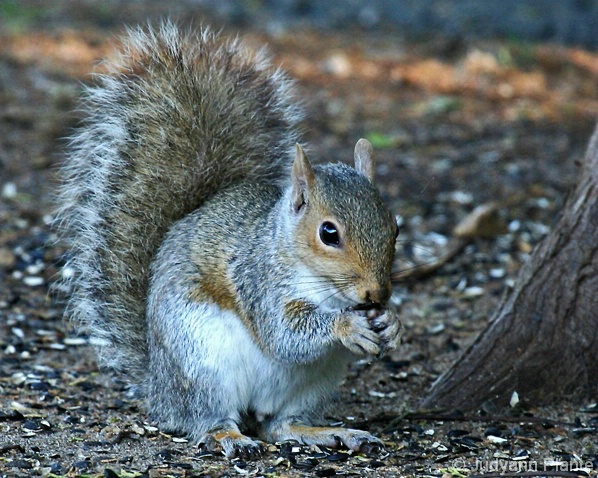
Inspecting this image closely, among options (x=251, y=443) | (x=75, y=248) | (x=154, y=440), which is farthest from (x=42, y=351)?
(x=251, y=443)

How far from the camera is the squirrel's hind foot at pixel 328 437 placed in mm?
3146

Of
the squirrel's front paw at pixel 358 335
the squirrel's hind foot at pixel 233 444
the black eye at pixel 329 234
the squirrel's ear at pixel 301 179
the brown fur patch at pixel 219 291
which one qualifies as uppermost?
the squirrel's ear at pixel 301 179

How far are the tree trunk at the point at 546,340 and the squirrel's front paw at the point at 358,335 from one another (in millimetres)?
599

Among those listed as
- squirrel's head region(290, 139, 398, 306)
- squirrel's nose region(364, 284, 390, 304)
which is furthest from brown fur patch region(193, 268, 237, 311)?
squirrel's nose region(364, 284, 390, 304)

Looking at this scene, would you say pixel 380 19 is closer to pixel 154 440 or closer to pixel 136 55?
pixel 136 55

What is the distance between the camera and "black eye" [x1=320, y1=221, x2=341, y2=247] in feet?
9.64

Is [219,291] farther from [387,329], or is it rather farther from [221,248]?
[387,329]

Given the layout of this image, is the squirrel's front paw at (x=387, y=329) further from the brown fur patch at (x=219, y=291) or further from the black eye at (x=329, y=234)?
the brown fur patch at (x=219, y=291)

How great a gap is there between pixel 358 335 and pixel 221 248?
1.91ft

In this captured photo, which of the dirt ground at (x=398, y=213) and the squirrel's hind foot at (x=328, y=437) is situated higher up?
the dirt ground at (x=398, y=213)

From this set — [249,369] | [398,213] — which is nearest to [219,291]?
[249,369]

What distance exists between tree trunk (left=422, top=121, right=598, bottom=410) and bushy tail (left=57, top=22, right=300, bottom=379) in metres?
1.01

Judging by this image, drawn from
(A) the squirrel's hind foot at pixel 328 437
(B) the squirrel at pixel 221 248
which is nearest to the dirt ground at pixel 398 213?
(A) the squirrel's hind foot at pixel 328 437

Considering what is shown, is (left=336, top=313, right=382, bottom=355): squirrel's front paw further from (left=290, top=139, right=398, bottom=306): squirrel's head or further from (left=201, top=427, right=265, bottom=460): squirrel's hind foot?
(left=201, top=427, right=265, bottom=460): squirrel's hind foot
